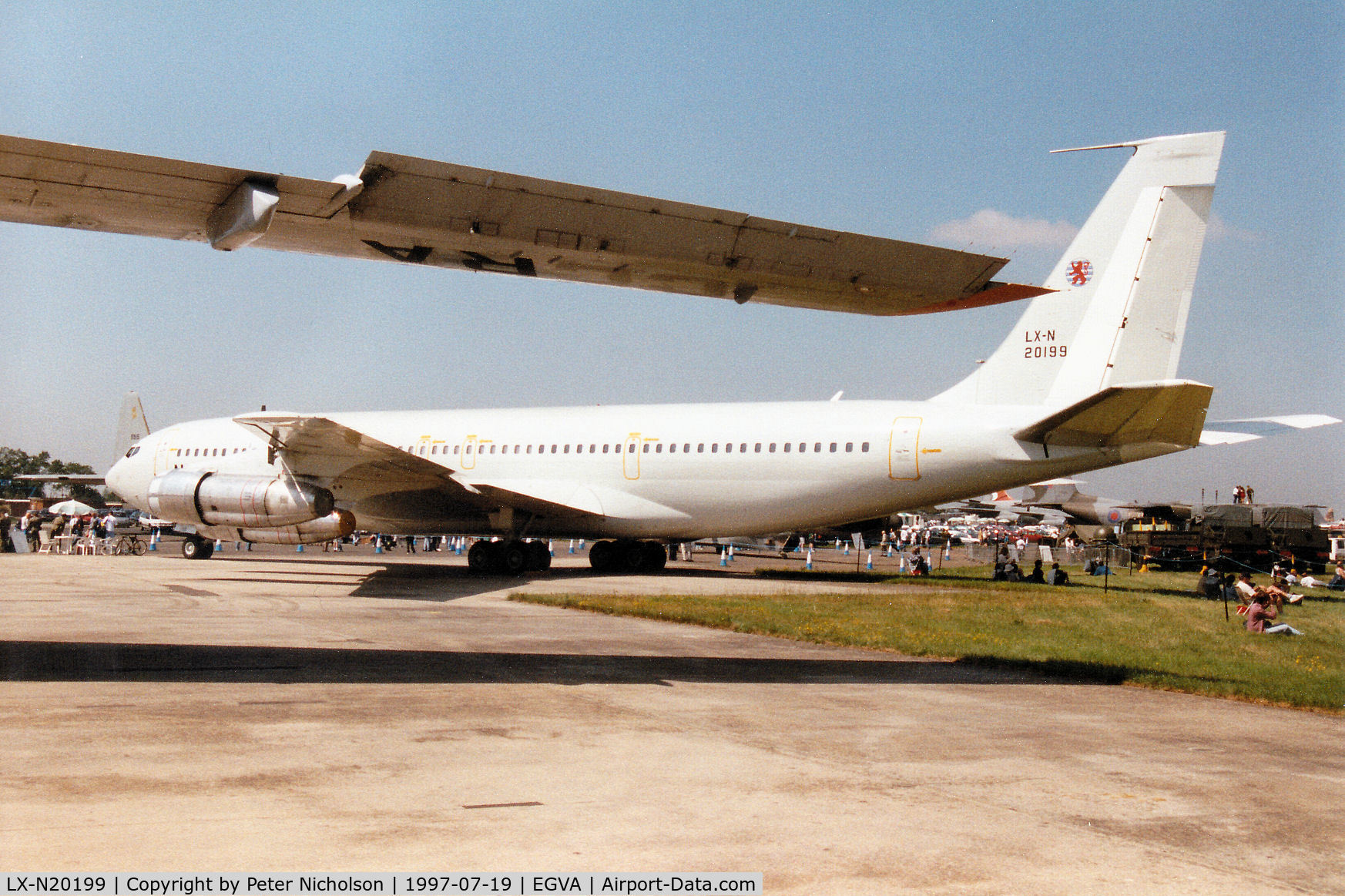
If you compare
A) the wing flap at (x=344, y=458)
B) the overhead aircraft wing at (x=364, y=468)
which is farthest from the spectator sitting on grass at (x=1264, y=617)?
the wing flap at (x=344, y=458)

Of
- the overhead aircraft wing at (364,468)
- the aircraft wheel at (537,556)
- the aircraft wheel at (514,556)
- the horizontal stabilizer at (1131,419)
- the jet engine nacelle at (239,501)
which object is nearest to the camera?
the horizontal stabilizer at (1131,419)

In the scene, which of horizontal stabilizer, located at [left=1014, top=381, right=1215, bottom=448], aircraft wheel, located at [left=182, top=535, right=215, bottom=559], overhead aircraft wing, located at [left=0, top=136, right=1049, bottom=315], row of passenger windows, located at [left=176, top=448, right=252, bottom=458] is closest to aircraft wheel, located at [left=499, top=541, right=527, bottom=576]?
row of passenger windows, located at [left=176, top=448, right=252, bottom=458]

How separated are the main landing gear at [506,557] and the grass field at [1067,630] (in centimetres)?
718

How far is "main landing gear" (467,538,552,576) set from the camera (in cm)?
2536

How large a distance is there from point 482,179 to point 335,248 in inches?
62.1

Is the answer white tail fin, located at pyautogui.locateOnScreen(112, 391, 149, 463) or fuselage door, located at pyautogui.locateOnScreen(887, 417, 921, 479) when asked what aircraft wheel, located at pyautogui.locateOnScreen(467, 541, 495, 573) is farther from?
white tail fin, located at pyautogui.locateOnScreen(112, 391, 149, 463)

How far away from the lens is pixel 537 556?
25.8 m

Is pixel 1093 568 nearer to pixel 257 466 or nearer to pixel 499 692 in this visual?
pixel 257 466

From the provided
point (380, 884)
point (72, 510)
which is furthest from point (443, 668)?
point (72, 510)

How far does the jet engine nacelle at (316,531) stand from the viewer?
78.5 feet

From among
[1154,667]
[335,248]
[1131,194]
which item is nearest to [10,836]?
[335,248]

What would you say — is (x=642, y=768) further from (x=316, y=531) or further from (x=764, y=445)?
(x=316, y=531)

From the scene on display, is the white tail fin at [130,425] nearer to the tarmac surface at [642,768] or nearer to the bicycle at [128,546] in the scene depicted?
the bicycle at [128,546]

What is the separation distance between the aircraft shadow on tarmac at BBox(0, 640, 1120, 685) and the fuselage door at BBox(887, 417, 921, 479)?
1050 centimetres
